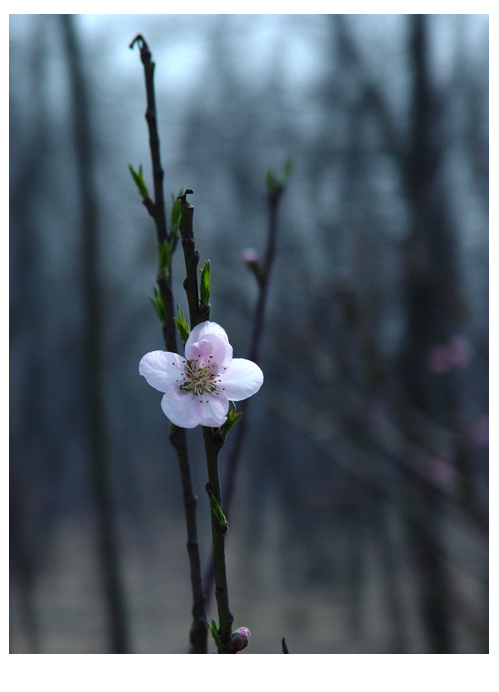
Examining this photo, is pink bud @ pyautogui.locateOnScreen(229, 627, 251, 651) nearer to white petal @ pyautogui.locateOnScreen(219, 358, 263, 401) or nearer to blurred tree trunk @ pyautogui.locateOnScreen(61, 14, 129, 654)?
white petal @ pyautogui.locateOnScreen(219, 358, 263, 401)

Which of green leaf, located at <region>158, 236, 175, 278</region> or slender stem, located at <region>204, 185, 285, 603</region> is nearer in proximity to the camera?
green leaf, located at <region>158, 236, 175, 278</region>

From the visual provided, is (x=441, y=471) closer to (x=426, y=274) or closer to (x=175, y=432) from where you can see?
(x=426, y=274)

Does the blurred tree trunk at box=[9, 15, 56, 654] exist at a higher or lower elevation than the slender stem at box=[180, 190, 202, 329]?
higher

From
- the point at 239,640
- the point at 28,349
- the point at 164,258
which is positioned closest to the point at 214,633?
the point at 239,640

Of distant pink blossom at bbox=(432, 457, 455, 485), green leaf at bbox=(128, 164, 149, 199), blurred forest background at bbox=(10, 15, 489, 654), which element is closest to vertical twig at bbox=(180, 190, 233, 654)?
green leaf at bbox=(128, 164, 149, 199)

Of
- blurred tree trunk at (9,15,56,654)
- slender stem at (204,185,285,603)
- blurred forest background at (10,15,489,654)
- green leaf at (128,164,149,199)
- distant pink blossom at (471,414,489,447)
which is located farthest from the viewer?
blurred tree trunk at (9,15,56,654)
